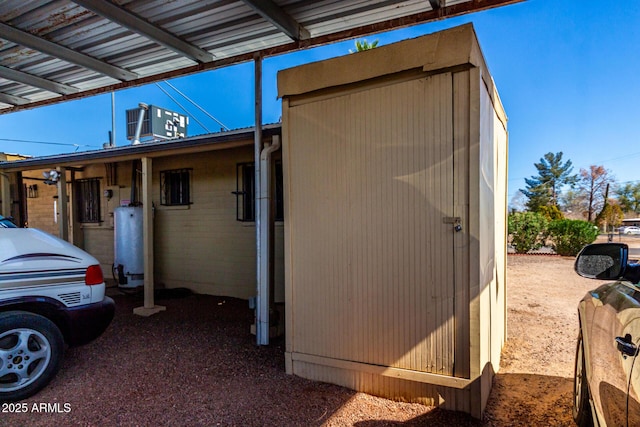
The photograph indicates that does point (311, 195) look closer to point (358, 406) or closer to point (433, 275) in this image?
point (433, 275)

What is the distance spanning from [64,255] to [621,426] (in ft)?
→ 13.0

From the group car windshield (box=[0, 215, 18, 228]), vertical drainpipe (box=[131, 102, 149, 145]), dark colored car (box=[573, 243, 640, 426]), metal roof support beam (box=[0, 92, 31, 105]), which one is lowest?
dark colored car (box=[573, 243, 640, 426])

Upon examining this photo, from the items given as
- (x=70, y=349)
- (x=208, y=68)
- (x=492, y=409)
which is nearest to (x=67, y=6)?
(x=208, y=68)

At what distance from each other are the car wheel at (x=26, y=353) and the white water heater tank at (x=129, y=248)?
11.9ft

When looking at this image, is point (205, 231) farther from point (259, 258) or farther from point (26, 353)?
point (26, 353)

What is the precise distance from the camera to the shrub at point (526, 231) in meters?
13.4

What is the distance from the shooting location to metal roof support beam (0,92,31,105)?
19.3ft

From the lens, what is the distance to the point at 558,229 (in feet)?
42.5

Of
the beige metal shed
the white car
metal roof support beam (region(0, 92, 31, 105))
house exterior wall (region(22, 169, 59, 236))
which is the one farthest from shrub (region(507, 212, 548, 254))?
house exterior wall (region(22, 169, 59, 236))

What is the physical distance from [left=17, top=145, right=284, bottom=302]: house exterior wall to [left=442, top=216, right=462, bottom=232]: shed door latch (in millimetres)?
3353

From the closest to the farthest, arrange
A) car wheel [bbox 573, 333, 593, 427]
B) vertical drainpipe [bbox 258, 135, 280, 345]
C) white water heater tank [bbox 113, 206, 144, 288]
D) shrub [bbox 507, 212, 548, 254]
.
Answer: car wheel [bbox 573, 333, 593, 427] < vertical drainpipe [bbox 258, 135, 280, 345] < white water heater tank [bbox 113, 206, 144, 288] < shrub [bbox 507, 212, 548, 254]

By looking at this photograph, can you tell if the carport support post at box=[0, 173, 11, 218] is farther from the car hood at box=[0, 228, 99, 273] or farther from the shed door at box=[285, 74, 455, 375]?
the shed door at box=[285, 74, 455, 375]

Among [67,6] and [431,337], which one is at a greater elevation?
[67,6]

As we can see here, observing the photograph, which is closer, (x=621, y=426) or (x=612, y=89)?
(x=621, y=426)
